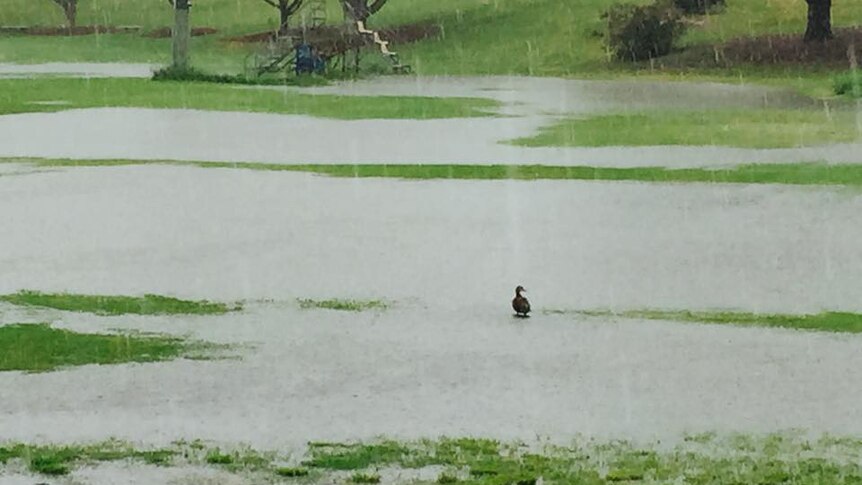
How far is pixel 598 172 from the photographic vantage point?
90.4 feet

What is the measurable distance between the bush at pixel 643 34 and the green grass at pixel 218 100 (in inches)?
699

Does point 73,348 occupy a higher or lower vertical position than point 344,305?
higher

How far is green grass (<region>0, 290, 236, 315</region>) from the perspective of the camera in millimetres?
15555

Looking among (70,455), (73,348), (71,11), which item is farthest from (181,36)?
(70,455)

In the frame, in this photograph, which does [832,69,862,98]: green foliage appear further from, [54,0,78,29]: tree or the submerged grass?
[54,0,78,29]: tree

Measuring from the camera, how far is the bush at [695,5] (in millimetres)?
68519

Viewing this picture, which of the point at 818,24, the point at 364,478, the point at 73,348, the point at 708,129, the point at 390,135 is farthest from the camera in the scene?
the point at 818,24

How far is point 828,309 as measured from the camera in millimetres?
15703

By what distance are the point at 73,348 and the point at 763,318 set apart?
5935mm

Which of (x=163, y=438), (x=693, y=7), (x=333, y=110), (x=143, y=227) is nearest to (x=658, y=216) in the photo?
(x=143, y=227)

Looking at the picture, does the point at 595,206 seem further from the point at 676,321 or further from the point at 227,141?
the point at 227,141

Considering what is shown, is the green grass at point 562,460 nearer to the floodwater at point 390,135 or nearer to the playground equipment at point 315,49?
the floodwater at point 390,135

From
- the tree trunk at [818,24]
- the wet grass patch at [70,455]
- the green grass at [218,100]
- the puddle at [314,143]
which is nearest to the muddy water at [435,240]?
the puddle at [314,143]

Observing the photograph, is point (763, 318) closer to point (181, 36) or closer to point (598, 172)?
point (598, 172)
